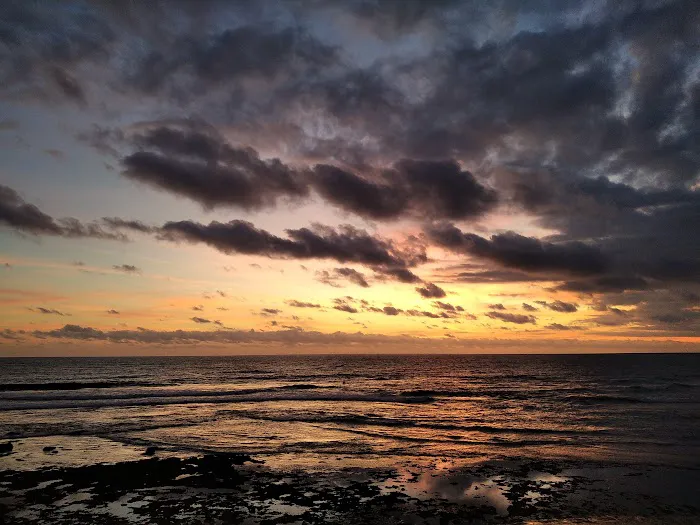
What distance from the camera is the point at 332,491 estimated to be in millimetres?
18906

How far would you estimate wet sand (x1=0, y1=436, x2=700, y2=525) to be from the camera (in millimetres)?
16094

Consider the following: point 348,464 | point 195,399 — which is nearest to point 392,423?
point 348,464

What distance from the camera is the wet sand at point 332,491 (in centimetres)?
1609

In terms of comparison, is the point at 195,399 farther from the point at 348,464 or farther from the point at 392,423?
the point at 348,464

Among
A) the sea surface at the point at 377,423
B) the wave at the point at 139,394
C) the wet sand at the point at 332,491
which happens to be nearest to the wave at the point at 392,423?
the sea surface at the point at 377,423

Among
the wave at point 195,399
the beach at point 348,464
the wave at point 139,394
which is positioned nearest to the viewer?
the beach at point 348,464

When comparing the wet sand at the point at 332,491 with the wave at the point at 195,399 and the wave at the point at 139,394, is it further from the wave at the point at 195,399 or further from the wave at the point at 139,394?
the wave at the point at 139,394

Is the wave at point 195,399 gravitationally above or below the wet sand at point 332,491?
below

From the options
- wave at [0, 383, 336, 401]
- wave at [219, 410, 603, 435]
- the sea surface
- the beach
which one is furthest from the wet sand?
wave at [0, 383, 336, 401]

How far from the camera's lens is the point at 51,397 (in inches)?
2240

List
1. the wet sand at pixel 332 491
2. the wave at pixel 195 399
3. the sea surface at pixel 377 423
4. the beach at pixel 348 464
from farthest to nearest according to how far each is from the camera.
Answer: the wave at pixel 195 399 → the sea surface at pixel 377 423 → the beach at pixel 348 464 → the wet sand at pixel 332 491

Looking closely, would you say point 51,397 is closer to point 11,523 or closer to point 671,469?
point 11,523

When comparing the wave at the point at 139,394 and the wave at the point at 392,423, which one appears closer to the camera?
the wave at the point at 392,423

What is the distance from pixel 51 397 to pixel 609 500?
60.6m
